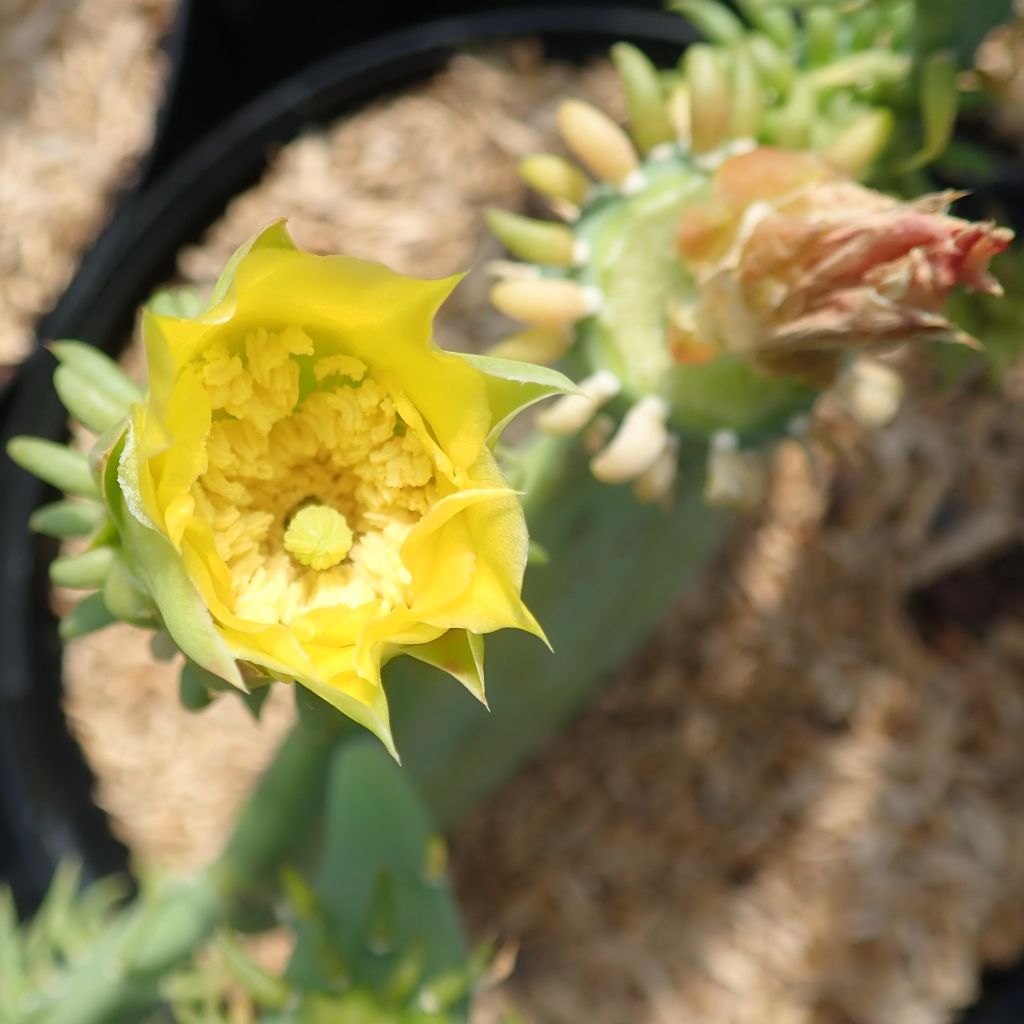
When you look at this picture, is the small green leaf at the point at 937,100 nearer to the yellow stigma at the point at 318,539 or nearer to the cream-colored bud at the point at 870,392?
the cream-colored bud at the point at 870,392

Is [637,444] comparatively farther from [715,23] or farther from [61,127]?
[61,127]

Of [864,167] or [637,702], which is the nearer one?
[864,167]

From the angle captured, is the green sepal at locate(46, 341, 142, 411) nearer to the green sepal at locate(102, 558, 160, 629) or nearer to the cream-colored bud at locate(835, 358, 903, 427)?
the green sepal at locate(102, 558, 160, 629)

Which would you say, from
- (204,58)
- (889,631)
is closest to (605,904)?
(889,631)

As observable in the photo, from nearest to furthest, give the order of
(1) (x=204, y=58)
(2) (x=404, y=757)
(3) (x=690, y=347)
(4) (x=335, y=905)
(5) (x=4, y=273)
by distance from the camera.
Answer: (3) (x=690, y=347) < (4) (x=335, y=905) < (2) (x=404, y=757) < (5) (x=4, y=273) < (1) (x=204, y=58)

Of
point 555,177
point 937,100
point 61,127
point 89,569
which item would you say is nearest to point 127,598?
point 89,569

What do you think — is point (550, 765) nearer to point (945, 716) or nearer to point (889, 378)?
point (945, 716)
